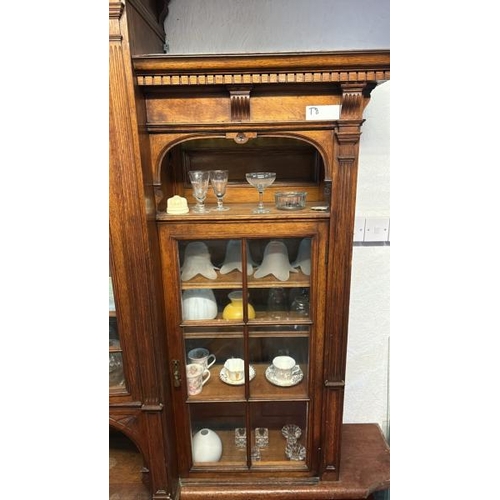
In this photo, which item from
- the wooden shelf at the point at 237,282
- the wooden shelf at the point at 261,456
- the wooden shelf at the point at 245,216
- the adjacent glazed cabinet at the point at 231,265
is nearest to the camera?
the adjacent glazed cabinet at the point at 231,265

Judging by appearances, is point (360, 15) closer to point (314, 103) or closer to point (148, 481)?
point (314, 103)

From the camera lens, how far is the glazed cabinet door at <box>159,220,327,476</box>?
1069mm

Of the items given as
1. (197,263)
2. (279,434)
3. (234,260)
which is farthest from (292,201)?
(279,434)

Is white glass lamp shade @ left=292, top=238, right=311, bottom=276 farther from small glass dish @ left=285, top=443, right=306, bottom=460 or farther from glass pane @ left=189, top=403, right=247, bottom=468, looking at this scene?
small glass dish @ left=285, top=443, right=306, bottom=460

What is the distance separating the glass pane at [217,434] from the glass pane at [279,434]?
5 centimetres

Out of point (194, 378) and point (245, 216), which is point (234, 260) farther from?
point (194, 378)

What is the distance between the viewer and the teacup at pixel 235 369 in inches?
47.8

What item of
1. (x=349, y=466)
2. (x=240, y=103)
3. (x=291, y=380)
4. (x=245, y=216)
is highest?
(x=240, y=103)

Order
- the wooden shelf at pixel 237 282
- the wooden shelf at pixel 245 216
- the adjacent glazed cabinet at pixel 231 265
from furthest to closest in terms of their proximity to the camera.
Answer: the wooden shelf at pixel 237 282 → the wooden shelf at pixel 245 216 → the adjacent glazed cabinet at pixel 231 265

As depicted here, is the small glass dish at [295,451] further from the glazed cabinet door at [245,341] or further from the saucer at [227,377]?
the saucer at [227,377]

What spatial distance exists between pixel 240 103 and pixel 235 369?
86 cm

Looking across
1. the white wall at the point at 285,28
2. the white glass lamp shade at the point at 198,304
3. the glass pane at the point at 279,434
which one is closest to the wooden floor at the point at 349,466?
the glass pane at the point at 279,434

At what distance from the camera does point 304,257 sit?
1.09 meters

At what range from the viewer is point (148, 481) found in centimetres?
119
